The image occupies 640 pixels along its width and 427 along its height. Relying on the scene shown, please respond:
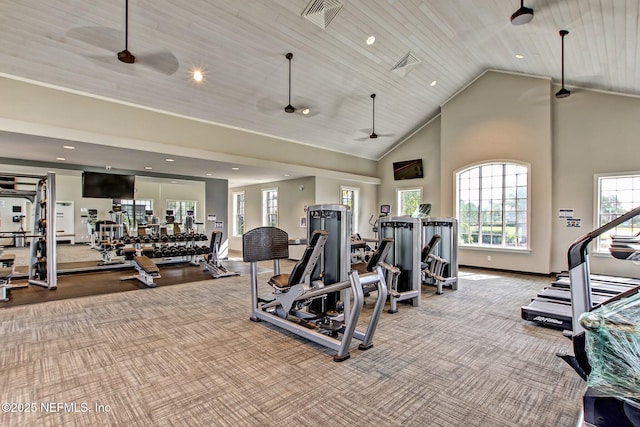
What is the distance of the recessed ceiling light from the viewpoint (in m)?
5.30

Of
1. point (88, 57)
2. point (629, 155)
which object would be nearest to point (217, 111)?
point (88, 57)

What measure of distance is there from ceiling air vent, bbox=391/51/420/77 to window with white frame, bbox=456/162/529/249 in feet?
10.8

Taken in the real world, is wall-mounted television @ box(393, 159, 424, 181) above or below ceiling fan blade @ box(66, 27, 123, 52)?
below

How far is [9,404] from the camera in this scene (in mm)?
2199

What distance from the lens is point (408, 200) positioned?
10.1 meters

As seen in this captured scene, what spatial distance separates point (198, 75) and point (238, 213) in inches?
285

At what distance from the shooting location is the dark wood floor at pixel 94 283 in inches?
201

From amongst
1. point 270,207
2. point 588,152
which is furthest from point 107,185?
point 588,152

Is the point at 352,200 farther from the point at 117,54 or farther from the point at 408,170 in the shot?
the point at 117,54

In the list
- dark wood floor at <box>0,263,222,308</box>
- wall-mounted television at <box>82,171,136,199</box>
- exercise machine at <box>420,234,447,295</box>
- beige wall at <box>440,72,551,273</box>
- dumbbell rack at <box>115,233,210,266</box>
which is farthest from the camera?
dumbbell rack at <box>115,233,210,266</box>

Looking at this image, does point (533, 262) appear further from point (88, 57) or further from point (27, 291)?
point (27, 291)

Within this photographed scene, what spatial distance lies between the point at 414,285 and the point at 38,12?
6.30 metres

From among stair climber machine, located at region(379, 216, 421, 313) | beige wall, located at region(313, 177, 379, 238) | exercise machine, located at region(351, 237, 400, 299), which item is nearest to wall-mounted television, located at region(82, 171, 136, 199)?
beige wall, located at region(313, 177, 379, 238)

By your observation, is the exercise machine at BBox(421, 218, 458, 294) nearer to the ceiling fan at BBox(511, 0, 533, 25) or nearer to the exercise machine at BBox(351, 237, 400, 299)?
the exercise machine at BBox(351, 237, 400, 299)
